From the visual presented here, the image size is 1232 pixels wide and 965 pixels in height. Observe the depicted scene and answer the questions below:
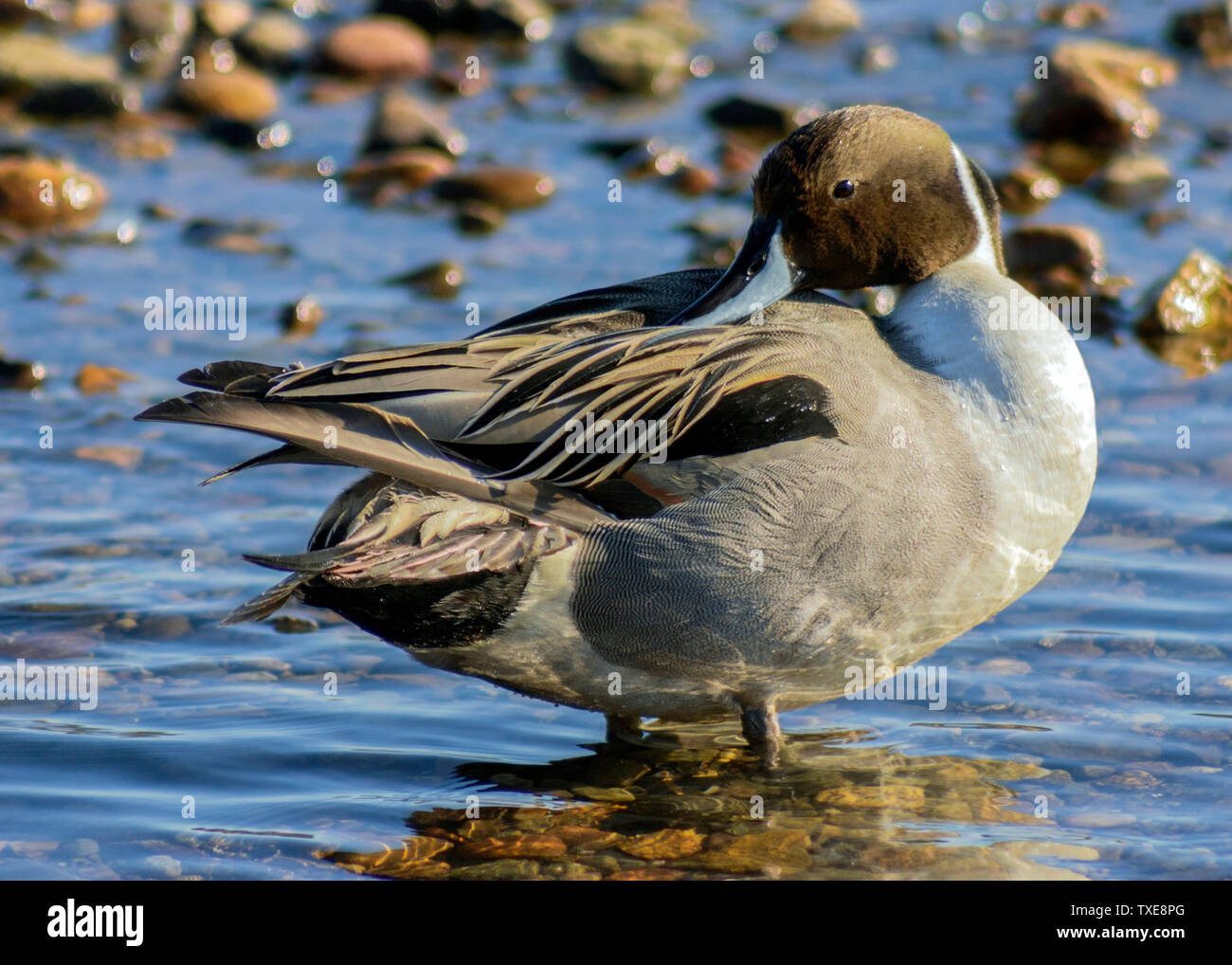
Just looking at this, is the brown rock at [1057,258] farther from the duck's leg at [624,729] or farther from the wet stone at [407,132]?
the duck's leg at [624,729]

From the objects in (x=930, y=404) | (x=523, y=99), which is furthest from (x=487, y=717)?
(x=523, y=99)

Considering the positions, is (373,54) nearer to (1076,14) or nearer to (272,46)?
(272,46)

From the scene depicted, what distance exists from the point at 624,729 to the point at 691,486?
110cm

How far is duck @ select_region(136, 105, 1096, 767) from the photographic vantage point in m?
4.88

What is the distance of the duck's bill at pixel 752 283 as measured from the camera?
5258 millimetres

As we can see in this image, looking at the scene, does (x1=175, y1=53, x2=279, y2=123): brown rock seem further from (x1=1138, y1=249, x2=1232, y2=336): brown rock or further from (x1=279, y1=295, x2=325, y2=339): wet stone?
(x1=1138, y1=249, x2=1232, y2=336): brown rock

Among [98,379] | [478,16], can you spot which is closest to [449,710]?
[98,379]

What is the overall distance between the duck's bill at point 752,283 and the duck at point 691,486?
0.04 ft

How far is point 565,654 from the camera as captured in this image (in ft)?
16.9

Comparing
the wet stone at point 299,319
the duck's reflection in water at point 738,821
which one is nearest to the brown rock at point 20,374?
the wet stone at point 299,319

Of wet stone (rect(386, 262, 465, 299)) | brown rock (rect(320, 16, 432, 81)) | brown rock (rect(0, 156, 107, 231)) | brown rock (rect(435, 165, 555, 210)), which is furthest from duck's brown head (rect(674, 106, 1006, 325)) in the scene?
brown rock (rect(320, 16, 432, 81))

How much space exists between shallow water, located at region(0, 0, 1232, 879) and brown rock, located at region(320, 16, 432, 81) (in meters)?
3.87

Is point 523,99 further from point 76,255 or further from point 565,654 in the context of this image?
point 565,654

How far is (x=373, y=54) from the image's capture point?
512 inches
